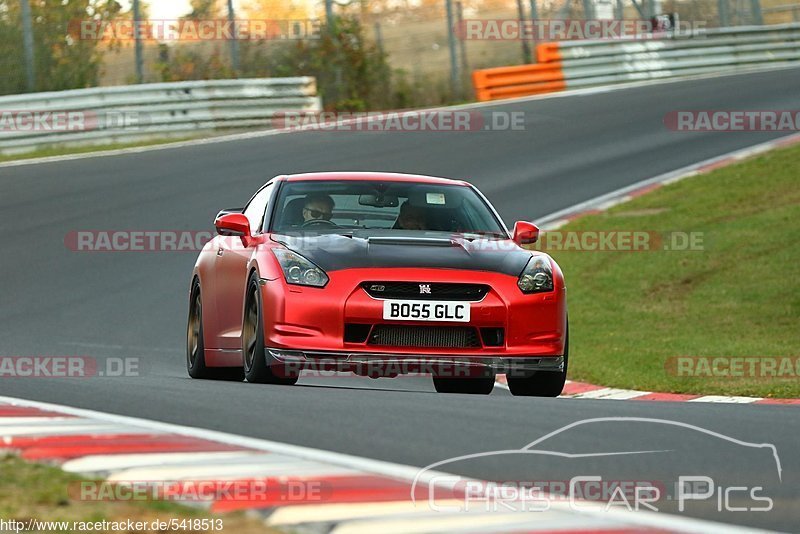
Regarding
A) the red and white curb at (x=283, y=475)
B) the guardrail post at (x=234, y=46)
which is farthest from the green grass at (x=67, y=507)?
the guardrail post at (x=234, y=46)

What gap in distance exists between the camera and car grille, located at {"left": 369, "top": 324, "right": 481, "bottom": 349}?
26.7 feet

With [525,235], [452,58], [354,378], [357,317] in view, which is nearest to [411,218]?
[525,235]

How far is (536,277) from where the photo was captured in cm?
849

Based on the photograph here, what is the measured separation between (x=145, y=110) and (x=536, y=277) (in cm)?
1603

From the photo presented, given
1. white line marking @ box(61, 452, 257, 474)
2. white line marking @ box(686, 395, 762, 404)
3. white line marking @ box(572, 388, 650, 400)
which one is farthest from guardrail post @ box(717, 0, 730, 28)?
white line marking @ box(61, 452, 257, 474)

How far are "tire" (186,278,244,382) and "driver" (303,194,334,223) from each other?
3.97 feet

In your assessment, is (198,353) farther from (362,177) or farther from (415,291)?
(415,291)

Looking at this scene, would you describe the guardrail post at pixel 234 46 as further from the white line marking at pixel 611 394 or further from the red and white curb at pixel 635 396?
the white line marking at pixel 611 394

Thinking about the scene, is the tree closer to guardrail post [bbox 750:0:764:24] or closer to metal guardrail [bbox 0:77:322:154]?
metal guardrail [bbox 0:77:322:154]

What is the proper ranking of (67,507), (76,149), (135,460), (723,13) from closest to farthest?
(67,507)
(135,460)
(76,149)
(723,13)

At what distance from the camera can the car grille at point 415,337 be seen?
26.7 feet

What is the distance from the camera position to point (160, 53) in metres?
26.6

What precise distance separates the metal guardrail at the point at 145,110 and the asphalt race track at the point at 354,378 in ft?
4.62

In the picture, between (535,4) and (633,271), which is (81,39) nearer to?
(535,4)
